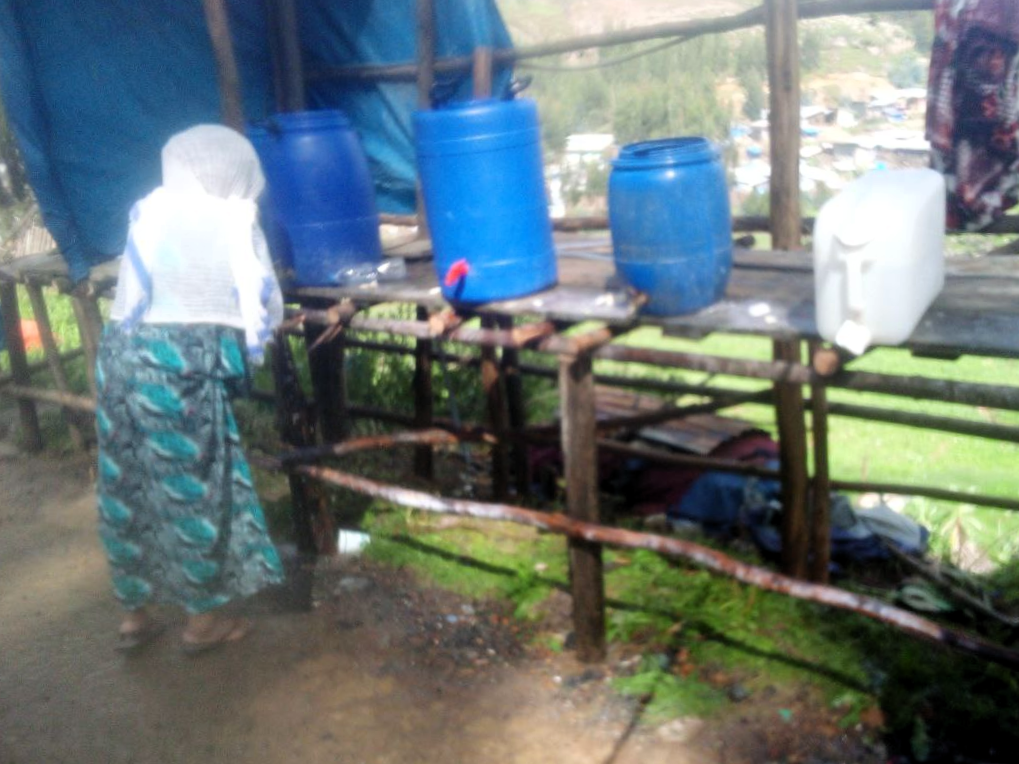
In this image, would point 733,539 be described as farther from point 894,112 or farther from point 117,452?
point 117,452

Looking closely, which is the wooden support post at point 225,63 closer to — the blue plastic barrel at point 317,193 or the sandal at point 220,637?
the blue plastic barrel at point 317,193

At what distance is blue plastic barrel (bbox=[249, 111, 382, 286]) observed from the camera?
11.3ft

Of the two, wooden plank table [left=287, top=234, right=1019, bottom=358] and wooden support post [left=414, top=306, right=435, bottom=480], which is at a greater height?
wooden plank table [left=287, top=234, right=1019, bottom=358]

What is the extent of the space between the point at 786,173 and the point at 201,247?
6.24 feet

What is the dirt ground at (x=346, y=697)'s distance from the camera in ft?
9.58

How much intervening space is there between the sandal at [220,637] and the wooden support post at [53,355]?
2.40 m

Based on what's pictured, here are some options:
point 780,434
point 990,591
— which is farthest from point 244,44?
point 990,591

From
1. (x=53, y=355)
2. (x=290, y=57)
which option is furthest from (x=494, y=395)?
(x=53, y=355)

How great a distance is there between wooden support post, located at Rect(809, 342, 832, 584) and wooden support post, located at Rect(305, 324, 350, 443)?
6.37 feet

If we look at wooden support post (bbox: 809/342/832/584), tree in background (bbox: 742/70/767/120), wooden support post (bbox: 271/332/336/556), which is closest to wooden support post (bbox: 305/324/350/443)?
wooden support post (bbox: 271/332/336/556)

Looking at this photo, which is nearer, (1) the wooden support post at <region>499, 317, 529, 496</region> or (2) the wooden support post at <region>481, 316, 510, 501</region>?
(2) the wooden support post at <region>481, 316, 510, 501</region>

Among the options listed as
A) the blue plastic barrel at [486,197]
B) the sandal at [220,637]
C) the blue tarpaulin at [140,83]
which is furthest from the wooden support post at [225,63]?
the sandal at [220,637]

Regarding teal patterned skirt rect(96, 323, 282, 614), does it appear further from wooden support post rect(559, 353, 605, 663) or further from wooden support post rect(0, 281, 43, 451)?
wooden support post rect(0, 281, 43, 451)

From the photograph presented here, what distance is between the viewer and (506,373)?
443 cm
